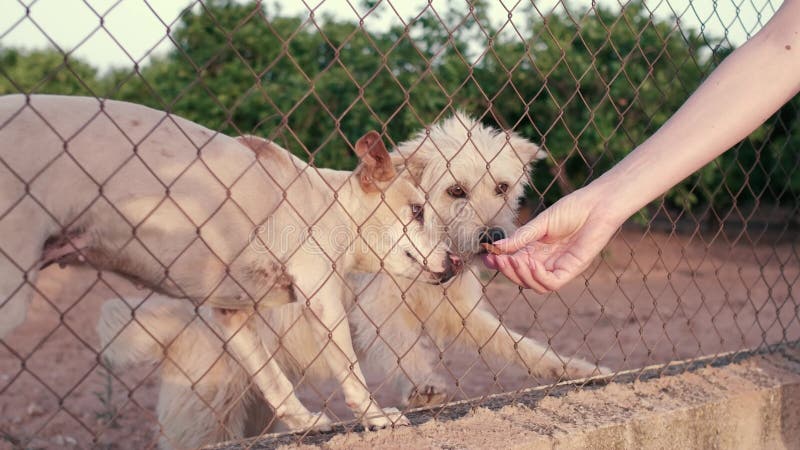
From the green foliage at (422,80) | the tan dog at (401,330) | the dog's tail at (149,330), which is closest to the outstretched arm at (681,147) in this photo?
the tan dog at (401,330)

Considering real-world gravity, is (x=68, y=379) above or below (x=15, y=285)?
above

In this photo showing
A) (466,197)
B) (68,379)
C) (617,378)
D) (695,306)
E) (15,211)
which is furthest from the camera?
(695,306)

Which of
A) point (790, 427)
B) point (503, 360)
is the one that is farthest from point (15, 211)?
point (790, 427)

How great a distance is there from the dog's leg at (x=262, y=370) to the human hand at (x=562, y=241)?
4.60 feet

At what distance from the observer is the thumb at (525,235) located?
1953 mm

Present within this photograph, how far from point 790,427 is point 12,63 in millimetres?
15541

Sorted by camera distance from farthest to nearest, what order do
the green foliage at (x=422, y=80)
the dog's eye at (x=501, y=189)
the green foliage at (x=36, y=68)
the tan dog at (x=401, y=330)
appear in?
the green foliage at (x=36, y=68)
the green foliage at (x=422, y=80)
the dog's eye at (x=501, y=189)
the tan dog at (x=401, y=330)

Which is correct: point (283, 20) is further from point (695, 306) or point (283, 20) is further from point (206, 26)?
point (695, 306)

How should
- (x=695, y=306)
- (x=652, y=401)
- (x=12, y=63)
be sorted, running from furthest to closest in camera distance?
1. (x=12, y=63)
2. (x=695, y=306)
3. (x=652, y=401)

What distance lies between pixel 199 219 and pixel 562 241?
1271 millimetres

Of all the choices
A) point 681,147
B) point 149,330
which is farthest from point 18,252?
point 681,147

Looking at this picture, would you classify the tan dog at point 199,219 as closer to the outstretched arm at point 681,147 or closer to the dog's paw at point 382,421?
the dog's paw at point 382,421

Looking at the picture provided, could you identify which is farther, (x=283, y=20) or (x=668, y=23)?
(x=668, y=23)

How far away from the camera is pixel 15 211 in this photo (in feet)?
7.44
